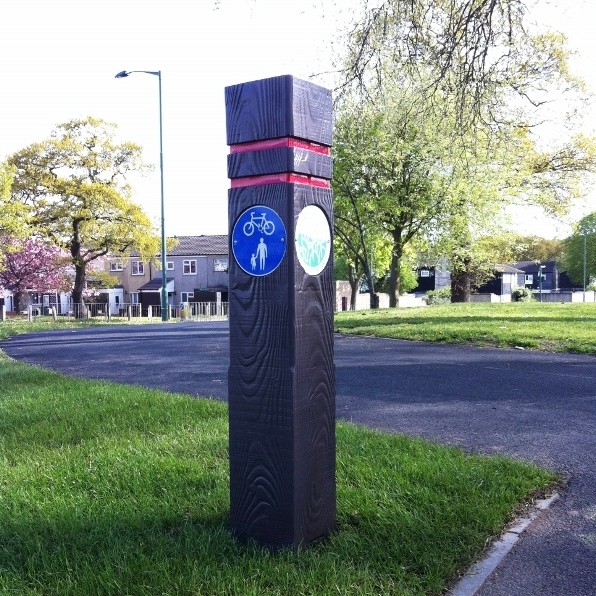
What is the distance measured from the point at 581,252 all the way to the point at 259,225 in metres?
82.0

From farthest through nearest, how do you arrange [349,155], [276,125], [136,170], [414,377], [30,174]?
1. [136,170]
2. [30,174]
3. [349,155]
4. [414,377]
5. [276,125]

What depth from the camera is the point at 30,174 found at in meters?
36.1

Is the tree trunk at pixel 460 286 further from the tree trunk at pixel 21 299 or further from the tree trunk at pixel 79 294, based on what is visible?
the tree trunk at pixel 21 299

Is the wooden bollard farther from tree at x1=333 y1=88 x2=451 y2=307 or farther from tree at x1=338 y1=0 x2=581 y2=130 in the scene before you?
tree at x1=333 y1=88 x2=451 y2=307

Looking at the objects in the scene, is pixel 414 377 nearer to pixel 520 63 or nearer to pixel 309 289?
pixel 520 63

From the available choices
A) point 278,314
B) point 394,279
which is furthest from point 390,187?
point 278,314

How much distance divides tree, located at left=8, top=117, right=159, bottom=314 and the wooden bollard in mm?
34179

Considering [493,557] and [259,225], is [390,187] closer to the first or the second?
[259,225]

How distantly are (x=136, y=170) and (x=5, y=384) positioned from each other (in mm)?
31872

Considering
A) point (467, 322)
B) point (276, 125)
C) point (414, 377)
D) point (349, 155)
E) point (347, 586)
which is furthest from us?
point (349, 155)

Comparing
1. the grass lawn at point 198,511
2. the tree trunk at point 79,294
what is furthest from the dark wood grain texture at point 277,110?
the tree trunk at point 79,294

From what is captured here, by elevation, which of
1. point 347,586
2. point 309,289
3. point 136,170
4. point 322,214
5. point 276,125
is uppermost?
point 136,170

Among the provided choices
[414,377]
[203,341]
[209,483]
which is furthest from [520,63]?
[203,341]

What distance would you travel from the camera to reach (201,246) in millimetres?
64562
